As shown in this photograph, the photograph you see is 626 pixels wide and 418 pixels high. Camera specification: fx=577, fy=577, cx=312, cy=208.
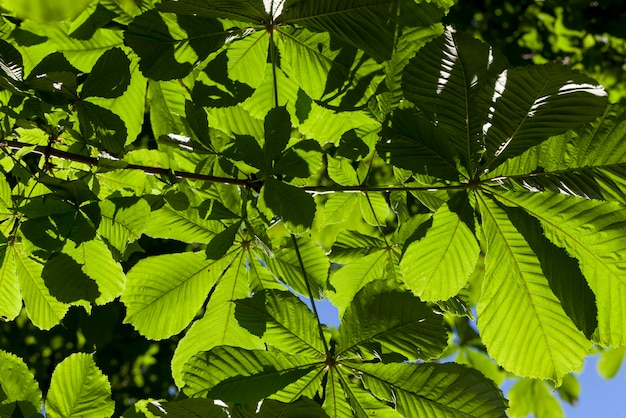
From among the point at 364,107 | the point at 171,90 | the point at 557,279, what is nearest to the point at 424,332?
the point at 557,279

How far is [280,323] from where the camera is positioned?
1.08 m

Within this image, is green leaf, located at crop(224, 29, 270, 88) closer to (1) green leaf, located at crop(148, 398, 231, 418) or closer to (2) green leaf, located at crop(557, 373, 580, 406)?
(1) green leaf, located at crop(148, 398, 231, 418)

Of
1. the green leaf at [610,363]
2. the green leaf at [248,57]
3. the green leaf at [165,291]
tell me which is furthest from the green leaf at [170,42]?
the green leaf at [610,363]

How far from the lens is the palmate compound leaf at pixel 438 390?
3.05ft

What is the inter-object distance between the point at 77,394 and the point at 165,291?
30 centimetres

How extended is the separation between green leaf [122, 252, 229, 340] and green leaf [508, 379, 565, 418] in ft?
5.74

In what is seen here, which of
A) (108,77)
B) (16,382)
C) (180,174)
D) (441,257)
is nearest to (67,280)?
(16,382)

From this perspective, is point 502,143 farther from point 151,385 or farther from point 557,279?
point 151,385

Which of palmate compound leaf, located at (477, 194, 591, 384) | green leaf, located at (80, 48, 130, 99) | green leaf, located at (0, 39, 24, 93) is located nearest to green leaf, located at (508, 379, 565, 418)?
palmate compound leaf, located at (477, 194, 591, 384)

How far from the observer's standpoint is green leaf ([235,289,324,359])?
1.07 metres

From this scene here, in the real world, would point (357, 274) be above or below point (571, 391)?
above

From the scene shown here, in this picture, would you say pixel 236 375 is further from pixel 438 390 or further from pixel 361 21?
pixel 361 21

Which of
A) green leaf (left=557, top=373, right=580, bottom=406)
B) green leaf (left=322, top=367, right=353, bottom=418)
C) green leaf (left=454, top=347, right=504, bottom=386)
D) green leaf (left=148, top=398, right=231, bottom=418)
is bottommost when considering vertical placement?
green leaf (left=148, top=398, right=231, bottom=418)

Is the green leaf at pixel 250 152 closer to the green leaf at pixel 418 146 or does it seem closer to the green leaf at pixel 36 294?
the green leaf at pixel 418 146
